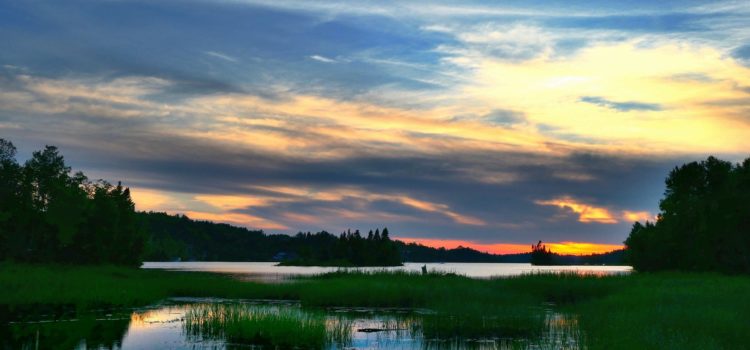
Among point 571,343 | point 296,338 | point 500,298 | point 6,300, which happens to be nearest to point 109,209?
point 6,300

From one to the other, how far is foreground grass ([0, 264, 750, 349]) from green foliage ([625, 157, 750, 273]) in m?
32.0

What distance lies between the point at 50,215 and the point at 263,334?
81.7m

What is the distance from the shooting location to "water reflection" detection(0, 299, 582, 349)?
27.7 m

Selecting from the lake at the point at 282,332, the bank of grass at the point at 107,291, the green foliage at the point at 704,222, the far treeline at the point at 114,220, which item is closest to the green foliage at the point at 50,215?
the far treeline at the point at 114,220

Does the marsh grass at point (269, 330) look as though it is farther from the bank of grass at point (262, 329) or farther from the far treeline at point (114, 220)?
the far treeline at point (114, 220)

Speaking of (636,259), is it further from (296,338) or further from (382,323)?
(296,338)

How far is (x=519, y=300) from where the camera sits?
44.2 metres

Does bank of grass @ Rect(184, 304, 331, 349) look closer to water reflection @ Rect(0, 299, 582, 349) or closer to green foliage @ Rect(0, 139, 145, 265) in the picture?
water reflection @ Rect(0, 299, 582, 349)

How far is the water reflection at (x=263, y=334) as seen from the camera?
2770cm

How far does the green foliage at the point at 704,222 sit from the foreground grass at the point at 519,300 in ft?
105

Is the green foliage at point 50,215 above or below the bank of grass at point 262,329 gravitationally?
above

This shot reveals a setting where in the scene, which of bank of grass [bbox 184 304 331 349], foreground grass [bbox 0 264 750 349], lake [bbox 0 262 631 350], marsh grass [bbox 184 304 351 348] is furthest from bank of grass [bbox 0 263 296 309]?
marsh grass [bbox 184 304 351 348]

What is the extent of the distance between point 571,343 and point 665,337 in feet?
11.6

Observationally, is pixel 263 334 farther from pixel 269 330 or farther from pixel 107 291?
pixel 107 291
